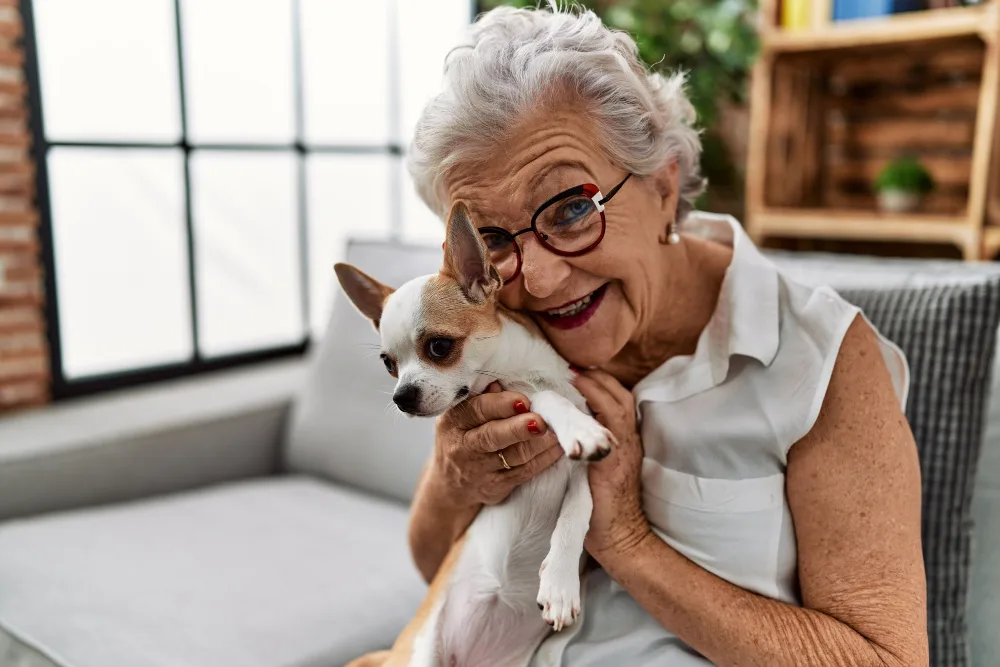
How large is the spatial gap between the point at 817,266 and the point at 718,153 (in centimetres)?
177

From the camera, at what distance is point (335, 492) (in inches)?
81.2

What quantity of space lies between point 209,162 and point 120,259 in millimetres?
462

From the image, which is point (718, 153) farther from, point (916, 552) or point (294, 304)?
point (916, 552)

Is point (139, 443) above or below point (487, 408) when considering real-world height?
below

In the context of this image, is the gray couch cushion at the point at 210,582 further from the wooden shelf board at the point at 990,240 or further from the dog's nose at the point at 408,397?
the wooden shelf board at the point at 990,240

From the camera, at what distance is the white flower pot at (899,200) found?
8.77 ft

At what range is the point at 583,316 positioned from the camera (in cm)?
107

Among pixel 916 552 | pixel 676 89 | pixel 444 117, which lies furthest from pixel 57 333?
pixel 916 552

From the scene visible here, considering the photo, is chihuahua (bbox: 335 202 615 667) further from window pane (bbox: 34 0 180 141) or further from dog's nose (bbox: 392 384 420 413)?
window pane (bbox: 34 0 180 141)

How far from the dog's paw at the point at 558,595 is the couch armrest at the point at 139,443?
142 centimetres

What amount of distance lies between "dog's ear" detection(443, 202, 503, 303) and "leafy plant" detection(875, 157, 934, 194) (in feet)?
6.99

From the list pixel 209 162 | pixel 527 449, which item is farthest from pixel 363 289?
pixel 209 162

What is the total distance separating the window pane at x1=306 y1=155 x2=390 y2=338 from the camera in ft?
10.7

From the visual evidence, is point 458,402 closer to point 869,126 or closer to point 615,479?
point 615,479
